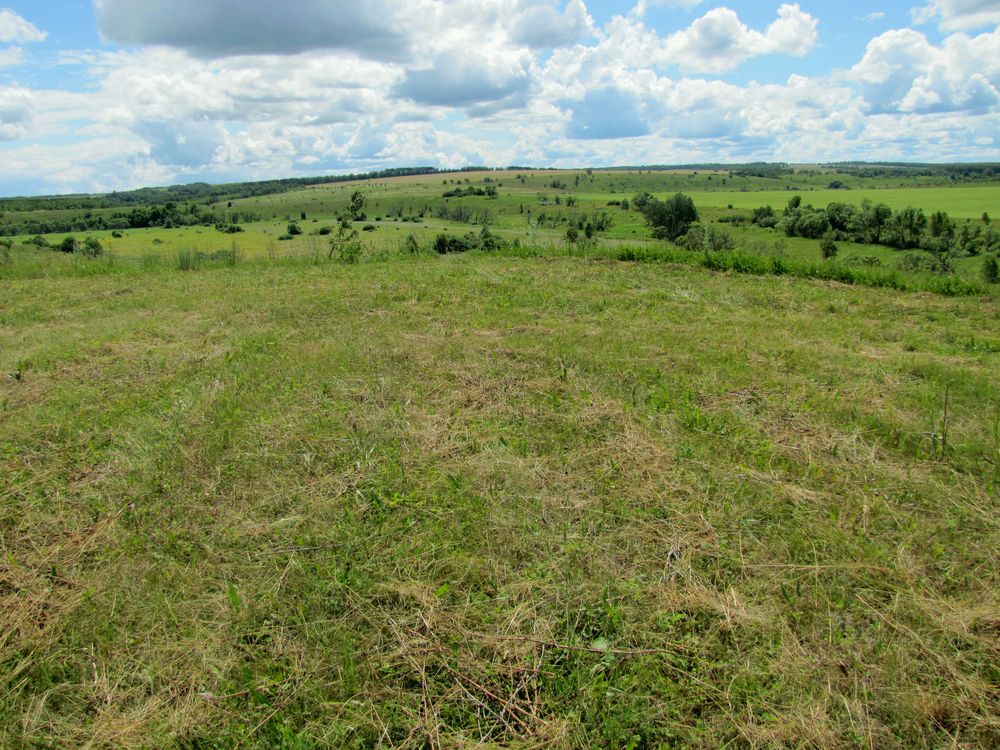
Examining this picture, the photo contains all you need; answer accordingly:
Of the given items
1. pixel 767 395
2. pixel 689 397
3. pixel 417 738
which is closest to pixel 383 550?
pixel 417 738

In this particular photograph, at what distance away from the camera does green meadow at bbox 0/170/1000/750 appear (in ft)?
7.04

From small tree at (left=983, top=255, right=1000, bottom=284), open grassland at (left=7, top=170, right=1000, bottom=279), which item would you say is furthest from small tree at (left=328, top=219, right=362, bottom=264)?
small tree at (left=983, top=255, right=1000, bottom=284)

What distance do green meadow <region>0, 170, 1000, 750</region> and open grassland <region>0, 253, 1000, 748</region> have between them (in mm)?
16

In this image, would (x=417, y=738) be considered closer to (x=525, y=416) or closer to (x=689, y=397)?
(x=525, y=416)

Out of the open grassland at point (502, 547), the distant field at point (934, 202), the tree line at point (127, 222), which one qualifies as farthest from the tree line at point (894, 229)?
the tree line at point (127, 222)

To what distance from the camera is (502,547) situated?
3057 millimetres

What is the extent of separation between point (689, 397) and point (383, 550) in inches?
131

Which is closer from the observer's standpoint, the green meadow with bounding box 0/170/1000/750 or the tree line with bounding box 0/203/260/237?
the green meadow with bounding box 0/170/1000/750

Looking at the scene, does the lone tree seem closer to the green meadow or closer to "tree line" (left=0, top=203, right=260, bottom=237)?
the green meadow

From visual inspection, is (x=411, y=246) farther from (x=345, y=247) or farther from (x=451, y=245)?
(x=345, y=247)

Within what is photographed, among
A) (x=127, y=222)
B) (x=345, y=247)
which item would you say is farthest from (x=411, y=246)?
(x=127, y=222)

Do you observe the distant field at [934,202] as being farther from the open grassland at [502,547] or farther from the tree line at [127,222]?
the tree line at [127,222]

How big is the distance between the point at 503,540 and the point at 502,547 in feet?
0.22

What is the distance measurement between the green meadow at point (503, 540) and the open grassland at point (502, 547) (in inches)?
0.6
